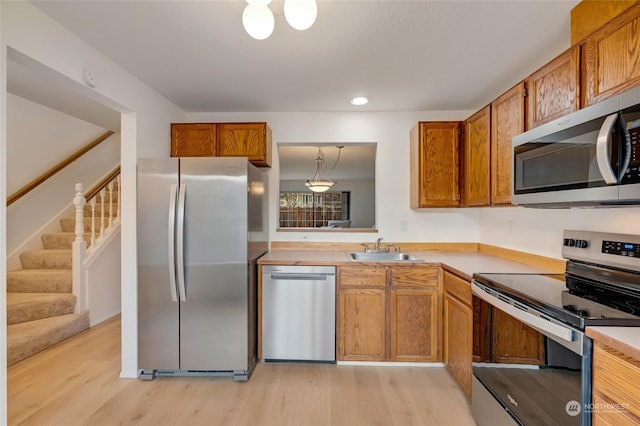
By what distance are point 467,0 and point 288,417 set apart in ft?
8.26

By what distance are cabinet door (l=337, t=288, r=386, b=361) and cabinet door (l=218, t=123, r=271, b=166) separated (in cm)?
153

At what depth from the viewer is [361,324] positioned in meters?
2.53

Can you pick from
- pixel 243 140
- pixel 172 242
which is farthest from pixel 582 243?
pixel 243 140

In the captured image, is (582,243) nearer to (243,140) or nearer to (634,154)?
(634,154)

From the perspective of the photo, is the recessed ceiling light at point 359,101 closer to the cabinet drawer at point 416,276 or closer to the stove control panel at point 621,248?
the cabinet drawer at point 416,276

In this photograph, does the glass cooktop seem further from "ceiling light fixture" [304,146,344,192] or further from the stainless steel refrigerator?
"ceiling light fixture" [304,146,344,192]

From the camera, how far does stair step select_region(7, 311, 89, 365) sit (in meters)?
2.57

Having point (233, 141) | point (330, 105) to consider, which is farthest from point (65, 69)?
point (330, 105)

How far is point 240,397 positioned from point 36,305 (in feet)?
8.01

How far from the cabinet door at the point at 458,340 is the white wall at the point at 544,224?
2.45 feet

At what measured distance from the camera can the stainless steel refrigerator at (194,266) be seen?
2305 mm

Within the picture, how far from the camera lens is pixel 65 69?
181 cm

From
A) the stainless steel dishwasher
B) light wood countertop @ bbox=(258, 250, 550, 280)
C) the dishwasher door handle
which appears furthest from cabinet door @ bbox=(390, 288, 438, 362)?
the dishwasher door handle

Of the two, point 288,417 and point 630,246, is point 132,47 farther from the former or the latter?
point 630,246
